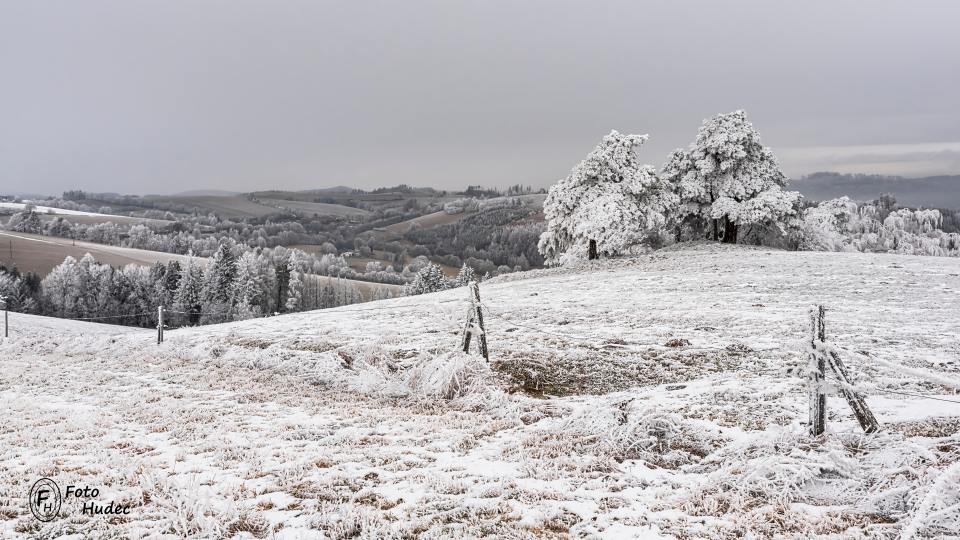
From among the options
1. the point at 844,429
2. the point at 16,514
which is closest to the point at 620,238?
the point at 844,429

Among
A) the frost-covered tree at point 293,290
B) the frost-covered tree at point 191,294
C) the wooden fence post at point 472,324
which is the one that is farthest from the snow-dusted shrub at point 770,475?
the frost-covered tree at point 293,290

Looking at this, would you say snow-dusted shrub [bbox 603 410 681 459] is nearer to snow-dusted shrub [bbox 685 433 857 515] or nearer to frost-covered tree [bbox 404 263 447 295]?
snow-dusted shrub [bbox 685 433 857 515]

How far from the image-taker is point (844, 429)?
7785mm

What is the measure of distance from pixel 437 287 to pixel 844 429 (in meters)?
90.6

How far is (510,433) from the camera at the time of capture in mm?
9297

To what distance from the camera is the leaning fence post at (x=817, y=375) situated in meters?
7.19

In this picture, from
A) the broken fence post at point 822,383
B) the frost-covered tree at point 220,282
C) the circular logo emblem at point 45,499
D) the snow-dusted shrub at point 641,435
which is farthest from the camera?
the frost-covered tree at point 220,282

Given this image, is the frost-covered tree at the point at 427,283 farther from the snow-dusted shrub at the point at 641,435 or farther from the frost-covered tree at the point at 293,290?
the snow-dusted shrub at the point at 641,435

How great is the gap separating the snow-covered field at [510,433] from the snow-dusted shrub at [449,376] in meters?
0.06

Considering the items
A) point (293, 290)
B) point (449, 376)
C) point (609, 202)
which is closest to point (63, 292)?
point (293, 290)

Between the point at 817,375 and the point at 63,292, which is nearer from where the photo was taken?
the point at 817,375

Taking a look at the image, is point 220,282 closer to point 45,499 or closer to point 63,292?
point 63,292

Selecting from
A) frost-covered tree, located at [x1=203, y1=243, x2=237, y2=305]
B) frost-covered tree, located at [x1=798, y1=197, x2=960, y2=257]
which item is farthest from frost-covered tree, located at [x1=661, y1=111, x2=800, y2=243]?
frost-covered tree, located at [x1=203, y1=243, x2=237, y2=305]

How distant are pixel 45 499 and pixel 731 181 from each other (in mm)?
45395
